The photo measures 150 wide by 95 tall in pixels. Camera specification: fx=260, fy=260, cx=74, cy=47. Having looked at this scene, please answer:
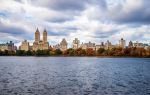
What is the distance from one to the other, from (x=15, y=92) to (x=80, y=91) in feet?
28.4

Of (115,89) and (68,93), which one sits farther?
(115,89)

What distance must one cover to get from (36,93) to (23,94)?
5.63ft

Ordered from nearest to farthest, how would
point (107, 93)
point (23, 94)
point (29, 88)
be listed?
point (23, 94) < point (107, 93) < point (29, 88)

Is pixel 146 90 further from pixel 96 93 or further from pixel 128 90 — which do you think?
pixel 96 93

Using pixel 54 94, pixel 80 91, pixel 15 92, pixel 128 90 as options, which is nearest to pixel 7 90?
pixel 15 92

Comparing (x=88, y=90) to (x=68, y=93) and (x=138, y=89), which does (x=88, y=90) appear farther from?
(x=138, y=89)

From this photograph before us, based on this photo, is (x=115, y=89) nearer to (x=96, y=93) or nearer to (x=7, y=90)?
(x=96, y=93)

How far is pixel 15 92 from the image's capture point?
33.8 m

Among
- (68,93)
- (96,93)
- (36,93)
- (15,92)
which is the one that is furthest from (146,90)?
(15,92)

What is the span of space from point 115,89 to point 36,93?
38.5 feet

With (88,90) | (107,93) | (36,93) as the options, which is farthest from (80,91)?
(36,93)

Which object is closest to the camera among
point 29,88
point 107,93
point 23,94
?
point 23,94

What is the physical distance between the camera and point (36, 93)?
109ft

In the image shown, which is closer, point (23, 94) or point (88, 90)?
point (23, 94)
